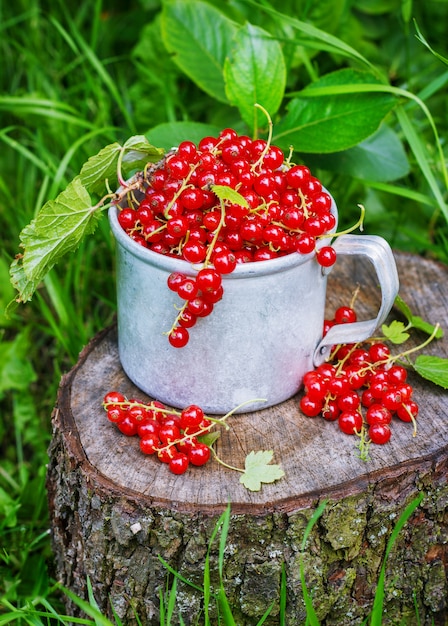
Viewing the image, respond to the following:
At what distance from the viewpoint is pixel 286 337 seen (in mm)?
1381

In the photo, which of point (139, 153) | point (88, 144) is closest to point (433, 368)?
point (139, 153)

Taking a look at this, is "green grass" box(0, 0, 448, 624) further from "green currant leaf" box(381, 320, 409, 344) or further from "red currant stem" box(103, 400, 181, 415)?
"red currant stem" box(103, 400, 181, 415)

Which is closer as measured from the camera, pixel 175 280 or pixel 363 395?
pixel 175 280

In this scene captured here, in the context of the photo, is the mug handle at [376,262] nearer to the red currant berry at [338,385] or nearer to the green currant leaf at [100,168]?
the red currant berry at [338,385]

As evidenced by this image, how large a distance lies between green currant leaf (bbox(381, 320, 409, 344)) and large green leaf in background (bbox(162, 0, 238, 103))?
2.44 ft

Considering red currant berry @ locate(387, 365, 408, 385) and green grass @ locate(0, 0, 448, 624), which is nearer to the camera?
red currant berry @ locate(387, 365, 408, 385)

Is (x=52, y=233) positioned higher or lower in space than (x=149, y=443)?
higher

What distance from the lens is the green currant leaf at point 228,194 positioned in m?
1.20

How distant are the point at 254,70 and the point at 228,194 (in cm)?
63

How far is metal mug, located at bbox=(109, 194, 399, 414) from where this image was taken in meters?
1.30

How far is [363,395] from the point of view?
4.86ft

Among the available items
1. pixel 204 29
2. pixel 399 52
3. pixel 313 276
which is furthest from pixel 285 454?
pixel 399 52

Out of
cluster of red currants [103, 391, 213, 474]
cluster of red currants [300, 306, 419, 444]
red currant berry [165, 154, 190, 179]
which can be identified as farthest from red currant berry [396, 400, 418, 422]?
red currant berry [165, 154, 190, 179]

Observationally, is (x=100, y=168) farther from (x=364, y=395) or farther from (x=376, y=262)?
(x=364, y=395)
